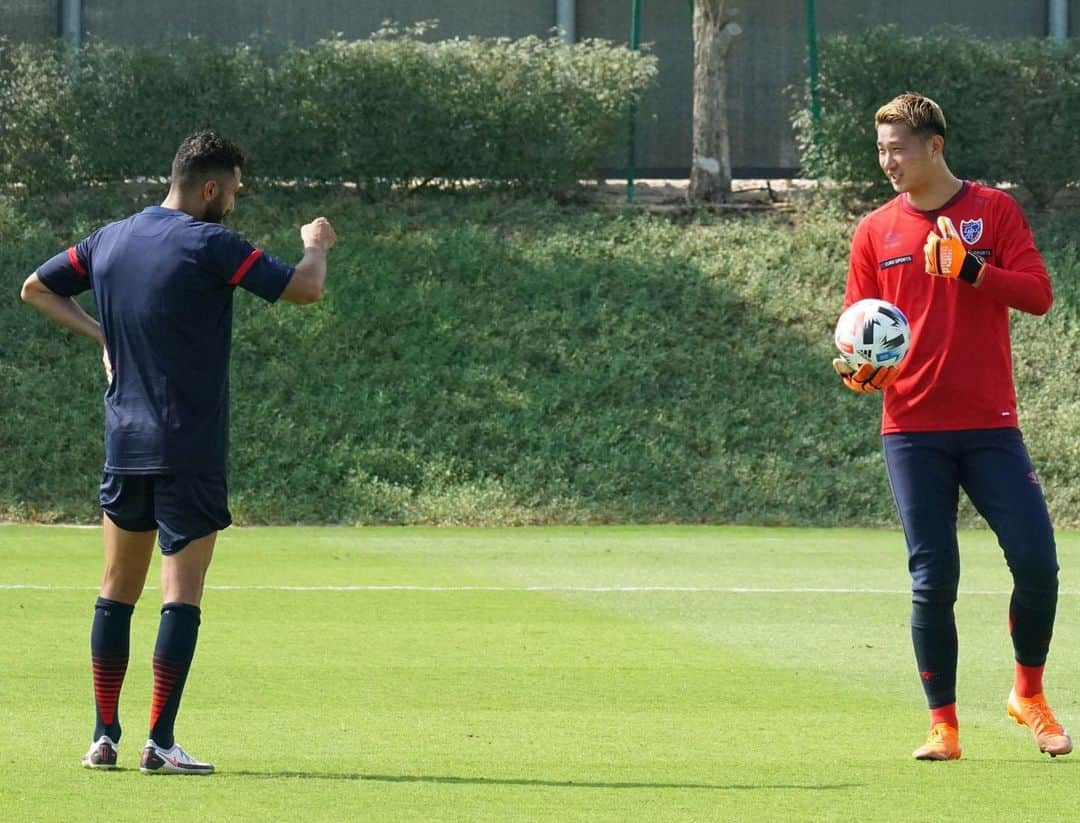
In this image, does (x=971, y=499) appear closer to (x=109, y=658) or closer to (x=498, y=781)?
(x=498, y=781)

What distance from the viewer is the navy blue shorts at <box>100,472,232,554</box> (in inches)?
245

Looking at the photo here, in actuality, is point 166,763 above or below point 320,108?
below

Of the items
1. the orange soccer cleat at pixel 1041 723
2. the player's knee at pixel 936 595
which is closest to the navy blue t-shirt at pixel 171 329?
the player's knee at pixel 936 595

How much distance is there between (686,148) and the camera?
24.0 m

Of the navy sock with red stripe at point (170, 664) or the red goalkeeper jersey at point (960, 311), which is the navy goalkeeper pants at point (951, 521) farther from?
the navy sock with red stripe at point (170, 664)

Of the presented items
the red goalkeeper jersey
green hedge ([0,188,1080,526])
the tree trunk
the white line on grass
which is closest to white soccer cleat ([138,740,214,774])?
the red goalkeeper jersey

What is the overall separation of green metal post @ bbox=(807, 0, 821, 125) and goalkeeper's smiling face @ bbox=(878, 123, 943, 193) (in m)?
15.7

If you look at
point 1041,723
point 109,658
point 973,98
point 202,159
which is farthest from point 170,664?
point 973,98

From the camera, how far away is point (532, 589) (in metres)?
12.0

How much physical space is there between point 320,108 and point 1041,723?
16380 mm

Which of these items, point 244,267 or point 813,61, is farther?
point 813,61

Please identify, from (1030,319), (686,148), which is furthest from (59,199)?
(1030,319)

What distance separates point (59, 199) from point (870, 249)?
17.1 metres

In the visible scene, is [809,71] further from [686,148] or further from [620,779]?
[620,779]
